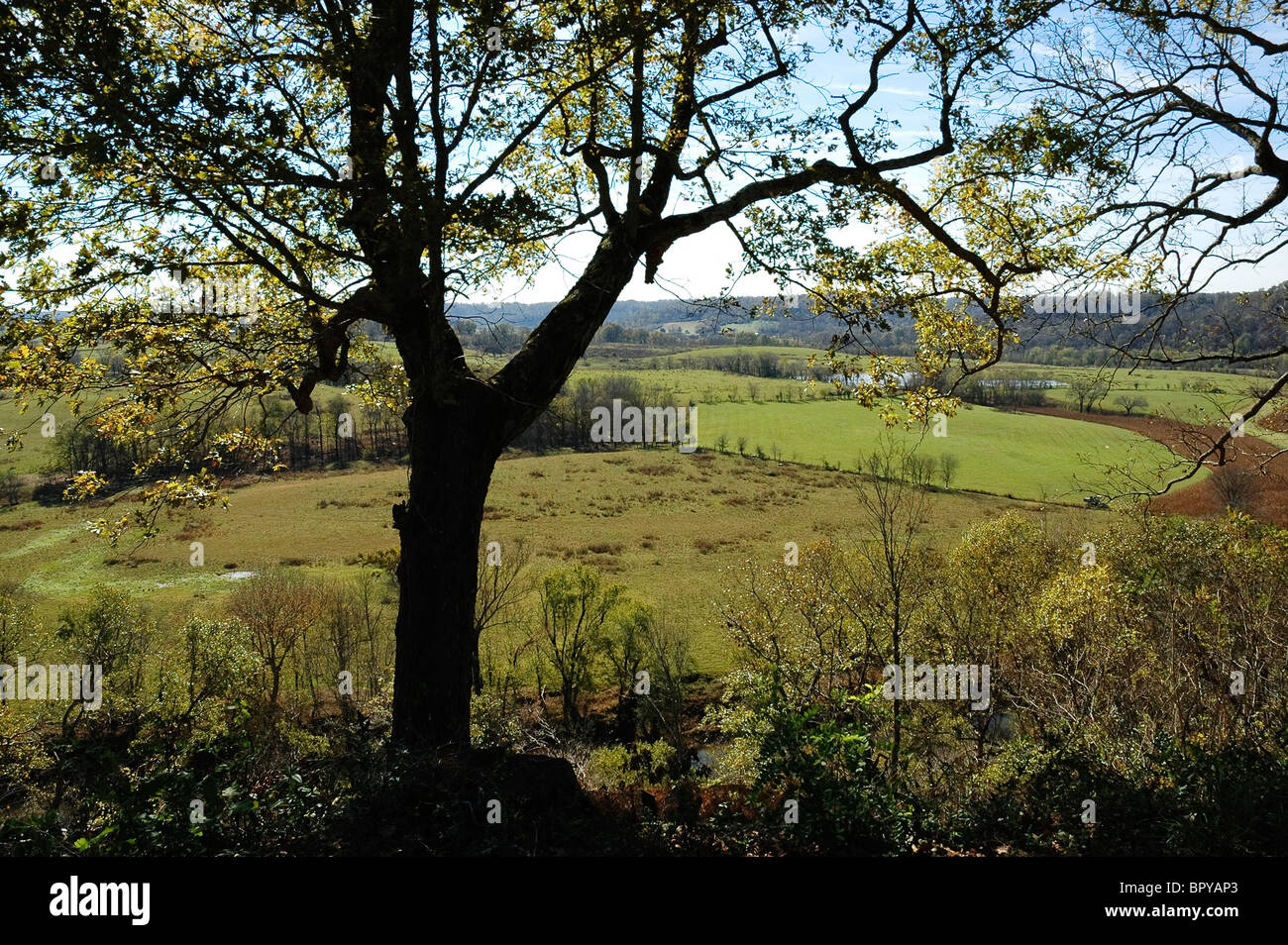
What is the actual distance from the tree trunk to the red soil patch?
8216 millimetres

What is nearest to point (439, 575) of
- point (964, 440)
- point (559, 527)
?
point (559, 527)

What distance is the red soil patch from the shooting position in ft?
30.5

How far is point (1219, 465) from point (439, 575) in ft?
28.7

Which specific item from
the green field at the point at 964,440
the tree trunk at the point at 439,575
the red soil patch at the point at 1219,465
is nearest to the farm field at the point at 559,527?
the green field at the point at 964,440

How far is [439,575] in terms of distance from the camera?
21.9 feet

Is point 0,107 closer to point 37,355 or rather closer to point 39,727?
point 37,355

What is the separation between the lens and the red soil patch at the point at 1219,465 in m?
9.28

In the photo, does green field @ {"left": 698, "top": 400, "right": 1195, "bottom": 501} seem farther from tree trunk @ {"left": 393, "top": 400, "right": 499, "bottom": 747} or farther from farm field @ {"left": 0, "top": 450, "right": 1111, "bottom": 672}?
tree trunk @ {"left": 393, "top": 400, "right": 499, "bottom": 747}

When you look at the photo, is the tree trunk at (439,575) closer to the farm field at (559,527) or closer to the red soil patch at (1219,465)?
the red soil patch at (1219,465)

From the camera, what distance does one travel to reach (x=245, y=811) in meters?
4.57

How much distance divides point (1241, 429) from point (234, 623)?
33858 millimetres

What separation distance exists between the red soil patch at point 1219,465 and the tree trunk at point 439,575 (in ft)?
27.0
